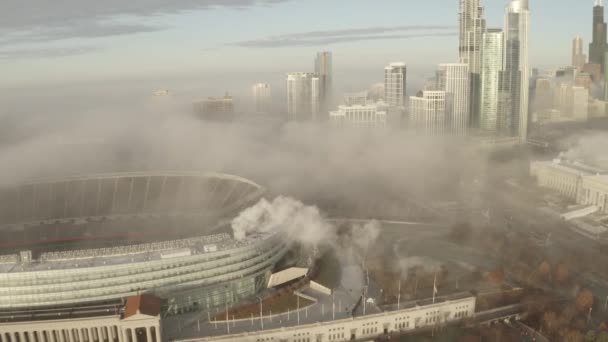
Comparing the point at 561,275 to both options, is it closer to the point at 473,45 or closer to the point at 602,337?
the point at 602,337

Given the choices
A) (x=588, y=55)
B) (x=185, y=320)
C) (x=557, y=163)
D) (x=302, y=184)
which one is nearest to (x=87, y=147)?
(x=302, y=184)

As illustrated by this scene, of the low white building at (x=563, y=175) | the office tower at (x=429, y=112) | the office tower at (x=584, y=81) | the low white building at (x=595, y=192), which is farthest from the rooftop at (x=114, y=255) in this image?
the office tower at (x=584, y=81)

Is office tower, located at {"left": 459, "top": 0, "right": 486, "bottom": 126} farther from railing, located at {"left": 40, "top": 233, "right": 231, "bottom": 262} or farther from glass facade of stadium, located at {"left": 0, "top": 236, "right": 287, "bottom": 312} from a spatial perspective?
railing, located at {"left": 40, "top": 233, "right": 231, "bottom": 262}

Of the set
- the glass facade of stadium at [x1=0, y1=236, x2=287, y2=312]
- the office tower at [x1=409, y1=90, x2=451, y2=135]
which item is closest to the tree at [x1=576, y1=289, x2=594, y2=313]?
the glass facade of stadium at [x1=0, y1=236, x2=287, y2=312]

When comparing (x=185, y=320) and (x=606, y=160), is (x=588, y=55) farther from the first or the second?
(x=185, y=320)

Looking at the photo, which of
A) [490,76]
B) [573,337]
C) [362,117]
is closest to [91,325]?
[573,337]

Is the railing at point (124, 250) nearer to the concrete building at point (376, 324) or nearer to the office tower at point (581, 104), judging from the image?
the concrete building at point (376, 324)
